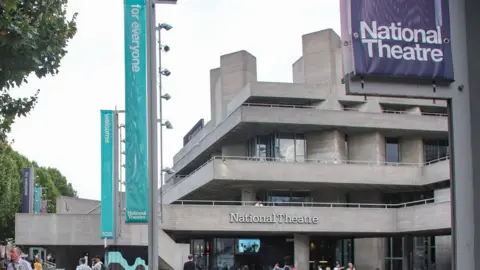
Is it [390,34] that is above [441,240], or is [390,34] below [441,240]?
above

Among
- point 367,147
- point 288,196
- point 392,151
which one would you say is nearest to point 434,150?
point 392,151

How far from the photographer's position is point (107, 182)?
31.5 m

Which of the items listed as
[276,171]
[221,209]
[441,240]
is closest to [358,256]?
[441,240]

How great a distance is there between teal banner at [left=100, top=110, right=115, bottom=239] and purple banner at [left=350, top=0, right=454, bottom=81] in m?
24.8

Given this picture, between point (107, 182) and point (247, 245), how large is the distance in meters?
23.2

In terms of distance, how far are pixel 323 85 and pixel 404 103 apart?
7.08m

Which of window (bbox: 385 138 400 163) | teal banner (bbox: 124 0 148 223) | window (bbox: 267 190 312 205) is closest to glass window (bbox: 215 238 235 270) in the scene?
window (bbox: 267 190 312 205)

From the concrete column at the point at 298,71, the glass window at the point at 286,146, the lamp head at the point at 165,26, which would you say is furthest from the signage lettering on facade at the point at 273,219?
the lamp head at the point at 165,26

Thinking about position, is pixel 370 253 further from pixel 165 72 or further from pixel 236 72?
pixel 165 72

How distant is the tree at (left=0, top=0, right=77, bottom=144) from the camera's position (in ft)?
32.1

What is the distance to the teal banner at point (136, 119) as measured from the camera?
61.3ft

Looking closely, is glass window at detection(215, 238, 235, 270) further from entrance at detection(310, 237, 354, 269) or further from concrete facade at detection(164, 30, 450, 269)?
entrance at detection(310, 237, 354, 269)

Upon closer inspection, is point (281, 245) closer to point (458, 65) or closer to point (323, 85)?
point (323, 85)

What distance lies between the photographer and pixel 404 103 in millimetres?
53750
